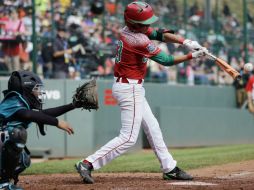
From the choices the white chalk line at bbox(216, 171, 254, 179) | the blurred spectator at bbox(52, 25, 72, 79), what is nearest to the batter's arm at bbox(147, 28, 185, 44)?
the white chalk line at bbox(216, 171, 254, 179)

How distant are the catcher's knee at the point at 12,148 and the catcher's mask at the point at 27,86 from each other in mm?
379

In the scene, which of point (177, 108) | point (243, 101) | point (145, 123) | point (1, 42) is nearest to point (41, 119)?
point (145, 123)

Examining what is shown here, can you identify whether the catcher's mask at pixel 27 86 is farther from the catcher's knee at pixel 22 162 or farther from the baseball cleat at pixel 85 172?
the baseball cleat at pixel 85 172

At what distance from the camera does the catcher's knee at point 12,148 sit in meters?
6.58

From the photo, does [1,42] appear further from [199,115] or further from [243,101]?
[243,101]

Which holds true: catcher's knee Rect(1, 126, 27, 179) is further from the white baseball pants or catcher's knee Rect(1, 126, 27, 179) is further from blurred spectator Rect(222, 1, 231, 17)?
blurred spectator Rect(222, 1, 231, 17)

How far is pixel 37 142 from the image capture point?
47.2 ft

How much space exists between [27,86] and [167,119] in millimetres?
10839

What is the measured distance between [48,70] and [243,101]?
7.70 meters

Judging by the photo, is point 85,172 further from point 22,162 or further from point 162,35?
point 162,35

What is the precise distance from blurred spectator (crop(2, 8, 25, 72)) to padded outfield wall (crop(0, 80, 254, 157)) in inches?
19.3

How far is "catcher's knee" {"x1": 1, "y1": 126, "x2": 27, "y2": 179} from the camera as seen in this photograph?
658 centimetres

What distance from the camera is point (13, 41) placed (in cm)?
1417

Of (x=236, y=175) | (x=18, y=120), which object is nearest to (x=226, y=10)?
(x=236, y=175)
